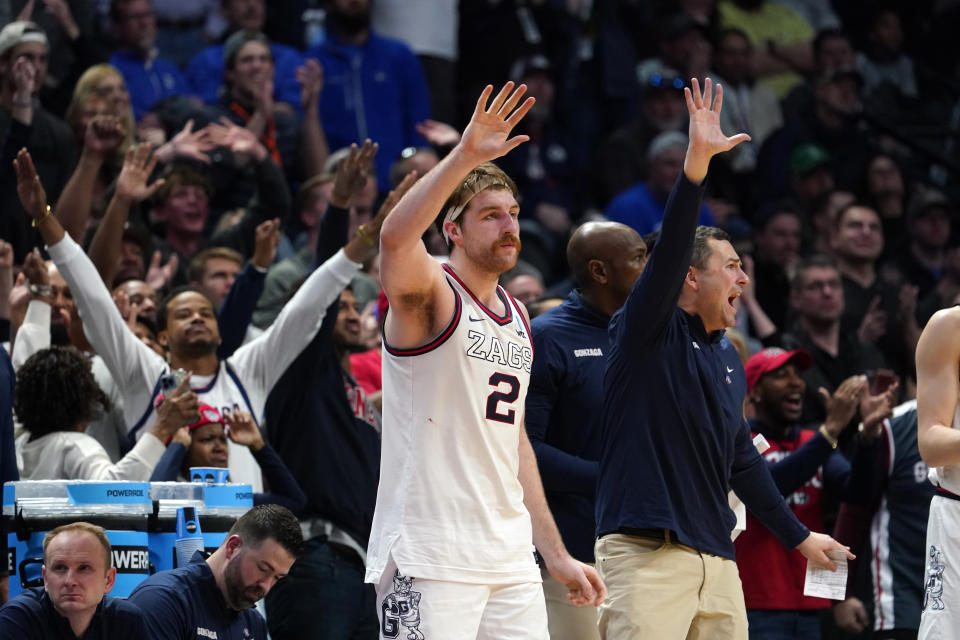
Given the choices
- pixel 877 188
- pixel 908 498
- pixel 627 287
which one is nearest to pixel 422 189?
pixel 627 287

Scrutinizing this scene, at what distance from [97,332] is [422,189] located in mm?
3001

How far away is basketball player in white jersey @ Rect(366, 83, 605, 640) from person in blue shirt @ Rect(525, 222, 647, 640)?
1.18 metres

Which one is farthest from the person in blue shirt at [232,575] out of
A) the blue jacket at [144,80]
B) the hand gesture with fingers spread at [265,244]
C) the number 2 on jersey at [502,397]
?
the blue jacket at [144,80]

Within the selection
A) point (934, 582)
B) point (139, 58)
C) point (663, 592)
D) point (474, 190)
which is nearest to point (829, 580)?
point (934, 582)

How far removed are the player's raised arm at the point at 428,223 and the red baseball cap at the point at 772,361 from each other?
3.32 metres

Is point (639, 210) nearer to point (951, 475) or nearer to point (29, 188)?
point (29, 188)

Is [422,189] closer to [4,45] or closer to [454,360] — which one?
[454,360]

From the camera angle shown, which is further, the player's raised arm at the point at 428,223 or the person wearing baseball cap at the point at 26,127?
the person wearing baseball cap at the point at 26,127

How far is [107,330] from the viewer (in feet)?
22.0

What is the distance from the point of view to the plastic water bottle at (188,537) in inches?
229

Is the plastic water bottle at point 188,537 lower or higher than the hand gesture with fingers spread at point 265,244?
lower

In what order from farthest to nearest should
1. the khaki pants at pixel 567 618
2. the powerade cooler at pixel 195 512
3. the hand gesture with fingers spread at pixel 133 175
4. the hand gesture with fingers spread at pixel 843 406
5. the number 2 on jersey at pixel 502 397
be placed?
the hand gesture with fingers spread at pixel 133 175, the hand gesture with fingers spread at pixel 843 406, the khaki pants at pixel 567 618, the powerade cooler at pixel 195 512, the number 2 on jersey at pixel 502 397

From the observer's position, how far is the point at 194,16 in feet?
39.0

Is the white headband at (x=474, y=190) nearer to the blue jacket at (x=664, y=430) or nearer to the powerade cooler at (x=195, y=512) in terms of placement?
the blue jacket at (x=664, y=430)
